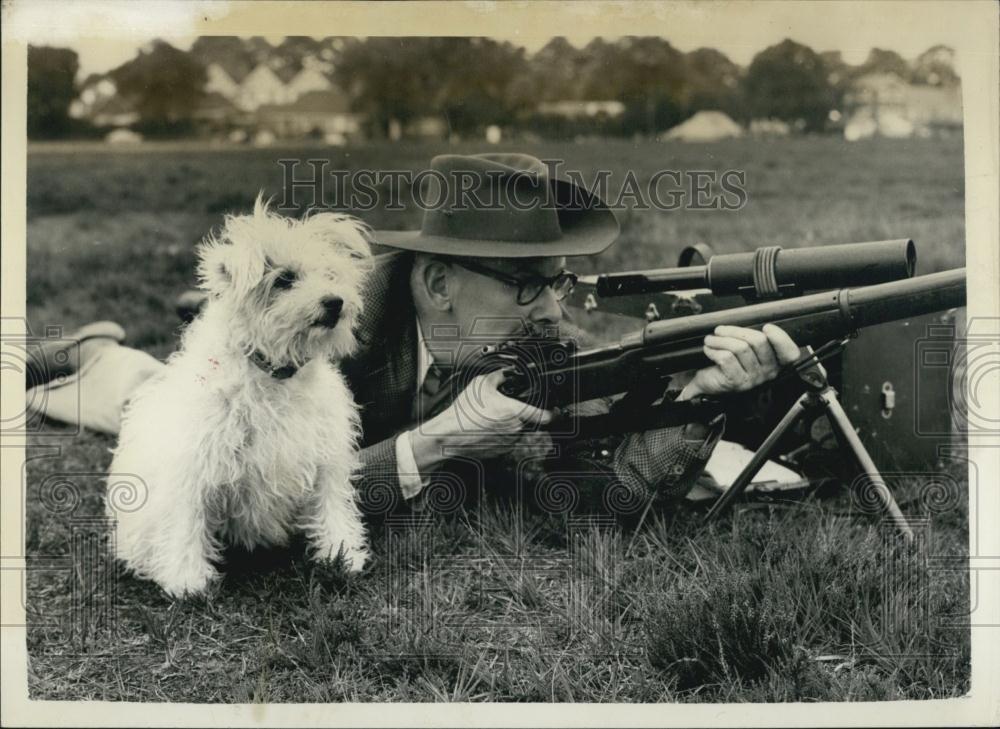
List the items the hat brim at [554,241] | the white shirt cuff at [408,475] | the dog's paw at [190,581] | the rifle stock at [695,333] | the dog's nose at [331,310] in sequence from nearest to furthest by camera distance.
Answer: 1. the dog's nose at [331,310]
2. the rifle stock at [695,333]
3. the dog's paw at [190,581]
4. the hat brim at [554,241]
5. the white shirt cuff at [408,475]

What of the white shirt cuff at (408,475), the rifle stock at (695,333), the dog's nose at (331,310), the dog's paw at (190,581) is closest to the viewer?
the dog's nose at (331,310)

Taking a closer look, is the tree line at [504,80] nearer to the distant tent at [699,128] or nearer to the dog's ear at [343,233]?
the distant tent at [699,128]

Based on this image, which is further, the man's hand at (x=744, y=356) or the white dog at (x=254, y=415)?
the man's hand at (x=744, y=356)

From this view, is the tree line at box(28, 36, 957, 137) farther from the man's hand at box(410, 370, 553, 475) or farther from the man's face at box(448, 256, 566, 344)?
the man's hand at box(410, 370, 553, 475)

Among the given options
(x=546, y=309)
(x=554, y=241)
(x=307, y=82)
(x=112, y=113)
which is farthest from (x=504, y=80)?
(x=112, y=113)

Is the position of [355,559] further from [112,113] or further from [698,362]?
[112,113]

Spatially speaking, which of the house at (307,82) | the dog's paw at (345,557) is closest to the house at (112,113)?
the house at (307,82)

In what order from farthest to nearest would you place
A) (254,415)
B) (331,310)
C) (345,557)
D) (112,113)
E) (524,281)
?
1. (112,113)
2. (524,281)
3. (345,557)
4. (254,415)
5. (331,310)
